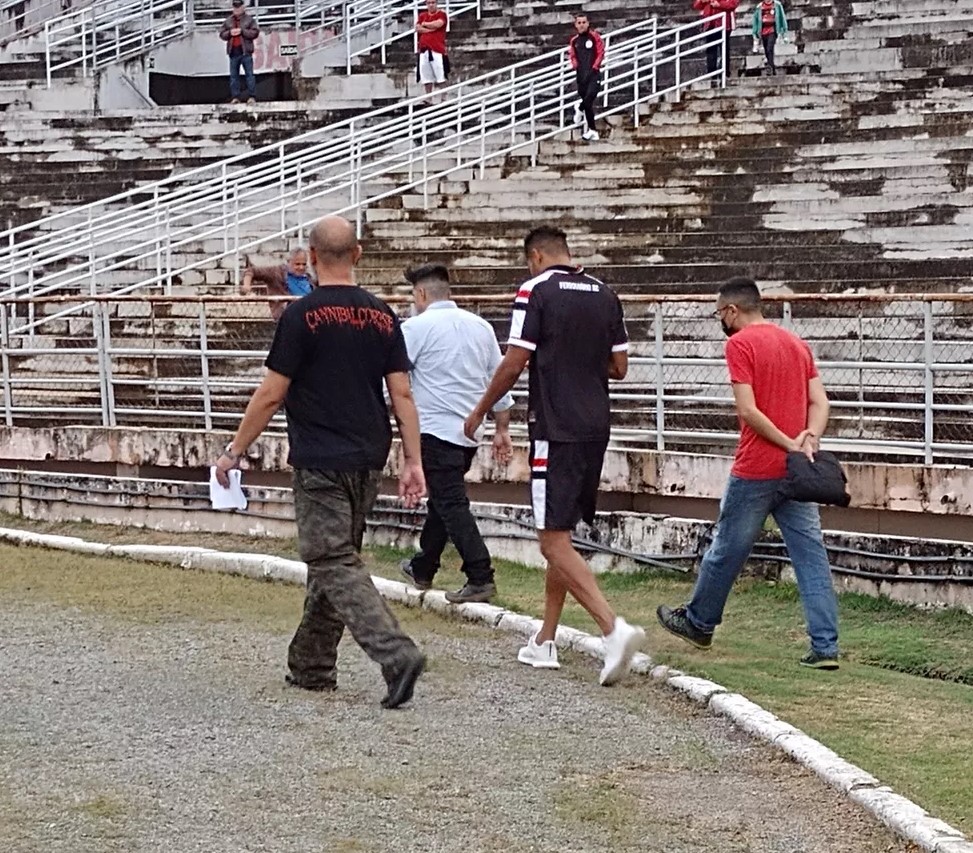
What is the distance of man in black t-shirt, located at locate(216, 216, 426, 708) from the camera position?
7402mm

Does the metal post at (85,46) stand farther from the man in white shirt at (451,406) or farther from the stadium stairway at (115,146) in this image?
the man in white shirt at (451,406)

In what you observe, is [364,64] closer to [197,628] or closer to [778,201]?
[778,201]

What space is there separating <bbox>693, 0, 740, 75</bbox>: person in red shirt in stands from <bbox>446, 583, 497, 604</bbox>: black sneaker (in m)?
14.5

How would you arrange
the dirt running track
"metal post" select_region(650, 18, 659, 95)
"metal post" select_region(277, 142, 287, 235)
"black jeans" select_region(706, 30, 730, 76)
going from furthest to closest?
"black jeans" select_region(706, 30, 730, 76) → "metal post" select_region(650, 18, 659, 95) → "metal post" select_region(277, 142, 287, 235) → the dirt running track

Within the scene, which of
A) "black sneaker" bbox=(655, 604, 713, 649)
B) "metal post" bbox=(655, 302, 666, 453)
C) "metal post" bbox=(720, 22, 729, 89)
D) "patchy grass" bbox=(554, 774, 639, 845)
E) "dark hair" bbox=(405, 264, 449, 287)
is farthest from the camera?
"metal post" bbox=(720, 22, 729, 89)

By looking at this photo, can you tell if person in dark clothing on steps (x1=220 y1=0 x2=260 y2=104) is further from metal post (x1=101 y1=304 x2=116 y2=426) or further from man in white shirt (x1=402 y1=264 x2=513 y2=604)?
man in white shirt (x1=402 y1=264 x2=513 y2=604)

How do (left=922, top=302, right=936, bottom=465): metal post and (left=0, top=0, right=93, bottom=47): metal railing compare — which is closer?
(left=922, top=302, right=936, bottom=465): metal post

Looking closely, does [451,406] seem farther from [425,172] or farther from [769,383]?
[425,172]

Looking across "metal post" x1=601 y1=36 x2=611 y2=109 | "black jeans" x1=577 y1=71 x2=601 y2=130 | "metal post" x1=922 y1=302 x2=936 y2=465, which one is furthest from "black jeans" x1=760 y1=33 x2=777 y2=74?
"metal post" x1=922 y1=302 x2=936 y2=465

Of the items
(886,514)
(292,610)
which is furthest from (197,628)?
(886,514)

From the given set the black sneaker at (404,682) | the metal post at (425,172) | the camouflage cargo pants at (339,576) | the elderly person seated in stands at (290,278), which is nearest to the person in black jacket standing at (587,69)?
the metal post at (425,172)

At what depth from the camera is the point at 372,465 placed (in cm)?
757

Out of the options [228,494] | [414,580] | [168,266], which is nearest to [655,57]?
[168,266]


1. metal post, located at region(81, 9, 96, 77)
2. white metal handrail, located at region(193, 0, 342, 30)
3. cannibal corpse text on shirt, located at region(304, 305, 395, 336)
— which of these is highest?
white metal handrail, located at region(193, 0, 342, 30)
